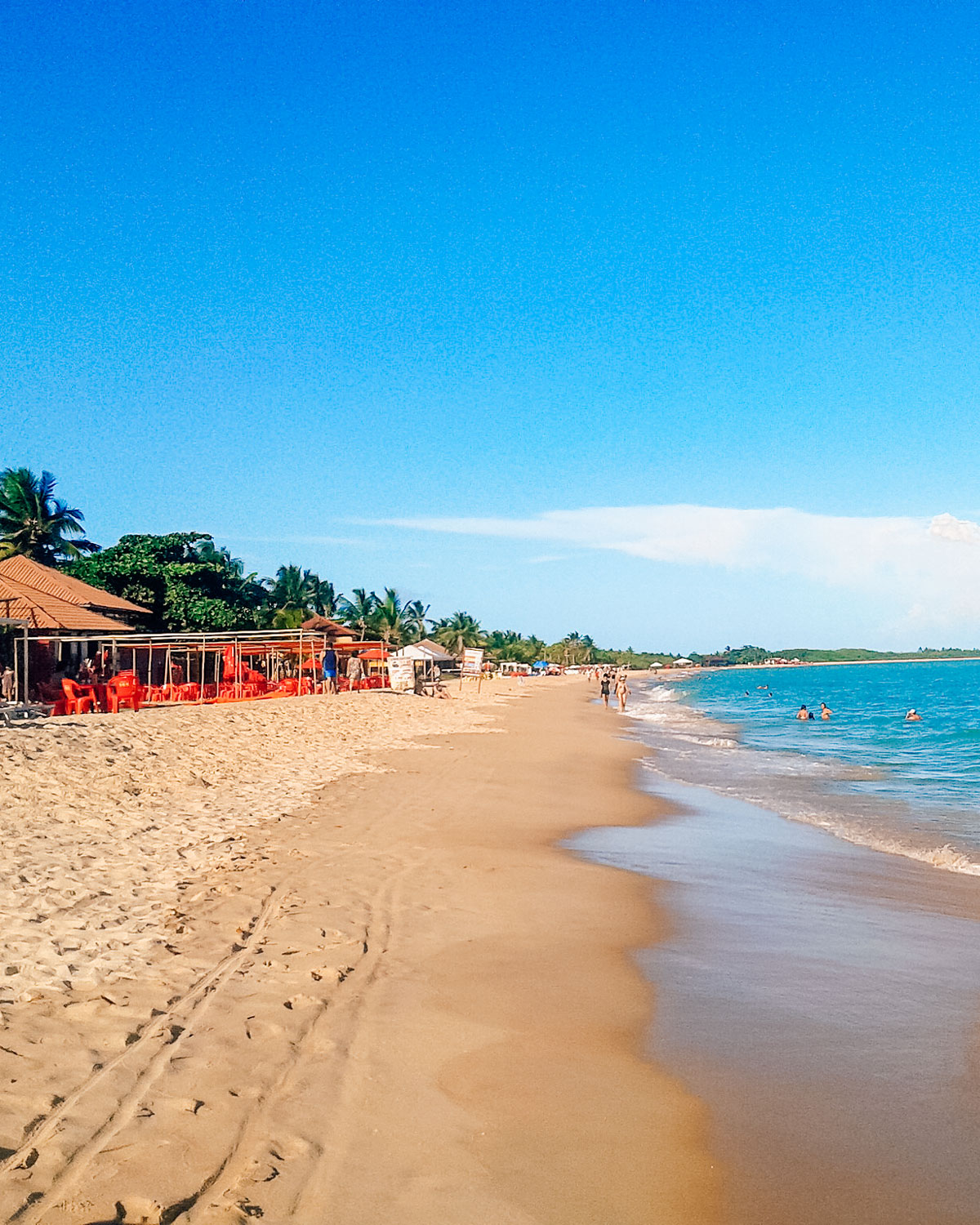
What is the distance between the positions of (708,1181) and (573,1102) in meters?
0.68

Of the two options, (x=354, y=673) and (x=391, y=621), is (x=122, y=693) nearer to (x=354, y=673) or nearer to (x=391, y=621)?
(x=354, y=673)

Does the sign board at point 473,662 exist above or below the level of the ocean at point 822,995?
above

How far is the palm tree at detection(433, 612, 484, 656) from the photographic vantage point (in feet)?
287

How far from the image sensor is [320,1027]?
170 inches

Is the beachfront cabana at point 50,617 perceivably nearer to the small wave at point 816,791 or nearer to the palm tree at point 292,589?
the small wave at point 816,791

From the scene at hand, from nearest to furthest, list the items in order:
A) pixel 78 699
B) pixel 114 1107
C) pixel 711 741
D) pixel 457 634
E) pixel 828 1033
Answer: pixel 114 1107 < pixel 828 1033 < pixel 78 699 < pixel 711 741 < pixel 457 634

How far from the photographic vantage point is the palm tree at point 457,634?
8738 cm

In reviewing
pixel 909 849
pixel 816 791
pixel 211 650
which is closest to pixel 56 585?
pixel 211 650

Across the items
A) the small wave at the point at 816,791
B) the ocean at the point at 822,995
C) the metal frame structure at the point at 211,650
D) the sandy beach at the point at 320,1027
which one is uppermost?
the metal frame structure at the point at 211,650

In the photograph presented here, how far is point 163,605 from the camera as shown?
38.5 metres

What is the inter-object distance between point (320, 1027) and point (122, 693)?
802 inches

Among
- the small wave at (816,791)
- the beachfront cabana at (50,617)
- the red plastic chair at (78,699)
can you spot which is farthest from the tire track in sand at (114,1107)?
the beachfront cabana at (50,617)

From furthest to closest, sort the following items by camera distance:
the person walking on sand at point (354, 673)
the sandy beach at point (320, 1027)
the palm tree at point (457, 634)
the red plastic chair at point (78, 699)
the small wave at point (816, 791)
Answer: the palm tree at point (457, 634)
the person walking on sand at point (354, 673)
the red plastic chair at point (78, 699)
the small wave at point (816, 791)
the sandy beach at point (320, 1027)

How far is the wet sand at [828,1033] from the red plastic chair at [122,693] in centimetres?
1592
